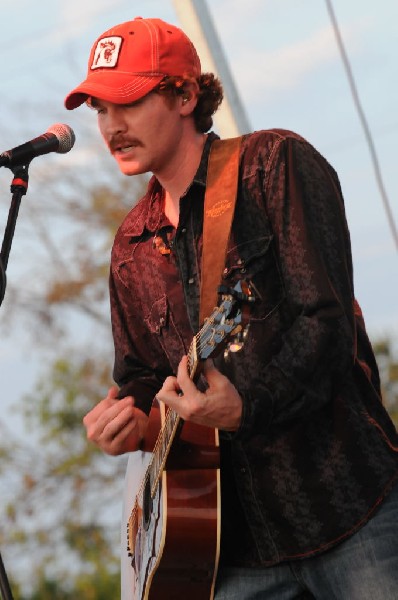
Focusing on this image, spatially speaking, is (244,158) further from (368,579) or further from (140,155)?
(368,579)

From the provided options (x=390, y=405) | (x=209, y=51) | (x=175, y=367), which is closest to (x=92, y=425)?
(x=175, y=367)

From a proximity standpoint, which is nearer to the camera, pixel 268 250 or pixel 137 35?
pixel 268 250

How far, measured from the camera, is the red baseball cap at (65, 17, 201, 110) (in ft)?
9.71

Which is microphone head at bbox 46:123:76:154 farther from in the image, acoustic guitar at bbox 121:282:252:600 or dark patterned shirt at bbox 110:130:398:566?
acoustic guitar at bbox 121:282:252:600

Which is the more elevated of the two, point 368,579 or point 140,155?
point 140,155

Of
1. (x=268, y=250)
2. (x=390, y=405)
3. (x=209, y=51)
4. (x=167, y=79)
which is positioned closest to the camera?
(x=268, y=250)

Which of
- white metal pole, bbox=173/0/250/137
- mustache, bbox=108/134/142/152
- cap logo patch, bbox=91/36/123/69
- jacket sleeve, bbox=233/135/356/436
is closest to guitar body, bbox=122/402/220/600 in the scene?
jacket sleeve, bbox=233/135/356/436

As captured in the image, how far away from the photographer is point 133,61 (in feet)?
9.89

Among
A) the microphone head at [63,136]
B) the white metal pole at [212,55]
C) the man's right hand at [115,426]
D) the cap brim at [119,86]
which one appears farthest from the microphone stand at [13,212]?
the white metal pole at [212,55]

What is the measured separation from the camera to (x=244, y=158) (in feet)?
9.68

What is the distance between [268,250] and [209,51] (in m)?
2.98

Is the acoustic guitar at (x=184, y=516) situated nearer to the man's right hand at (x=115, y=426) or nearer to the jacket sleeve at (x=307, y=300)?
the man's right hand at (x=115, y=426)

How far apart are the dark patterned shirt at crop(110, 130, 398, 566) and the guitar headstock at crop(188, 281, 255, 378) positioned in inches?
2.1

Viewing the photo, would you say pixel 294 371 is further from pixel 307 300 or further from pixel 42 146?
pixel 42 146
